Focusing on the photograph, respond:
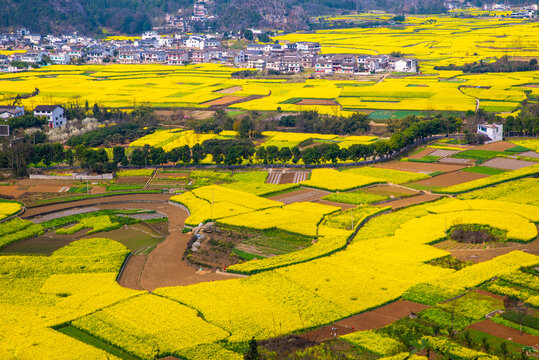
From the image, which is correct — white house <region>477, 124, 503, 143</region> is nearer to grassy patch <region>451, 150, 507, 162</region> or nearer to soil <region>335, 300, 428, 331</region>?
grassy patch <region>451, 150, 507, 162</region>

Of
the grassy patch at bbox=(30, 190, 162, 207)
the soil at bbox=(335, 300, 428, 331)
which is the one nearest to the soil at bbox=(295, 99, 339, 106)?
the grassy patch at bbox=(30, 190, 162, 207)

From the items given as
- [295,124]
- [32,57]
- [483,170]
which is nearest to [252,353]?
[483,170]

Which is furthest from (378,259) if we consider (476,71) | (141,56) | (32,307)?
(141,56)

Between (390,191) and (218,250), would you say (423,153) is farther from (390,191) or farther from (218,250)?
(218,250)

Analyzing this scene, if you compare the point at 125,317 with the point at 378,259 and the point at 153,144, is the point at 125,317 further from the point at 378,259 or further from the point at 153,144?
the point at 153,144

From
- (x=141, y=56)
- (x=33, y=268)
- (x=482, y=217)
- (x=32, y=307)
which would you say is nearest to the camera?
(x=32, y=307)
